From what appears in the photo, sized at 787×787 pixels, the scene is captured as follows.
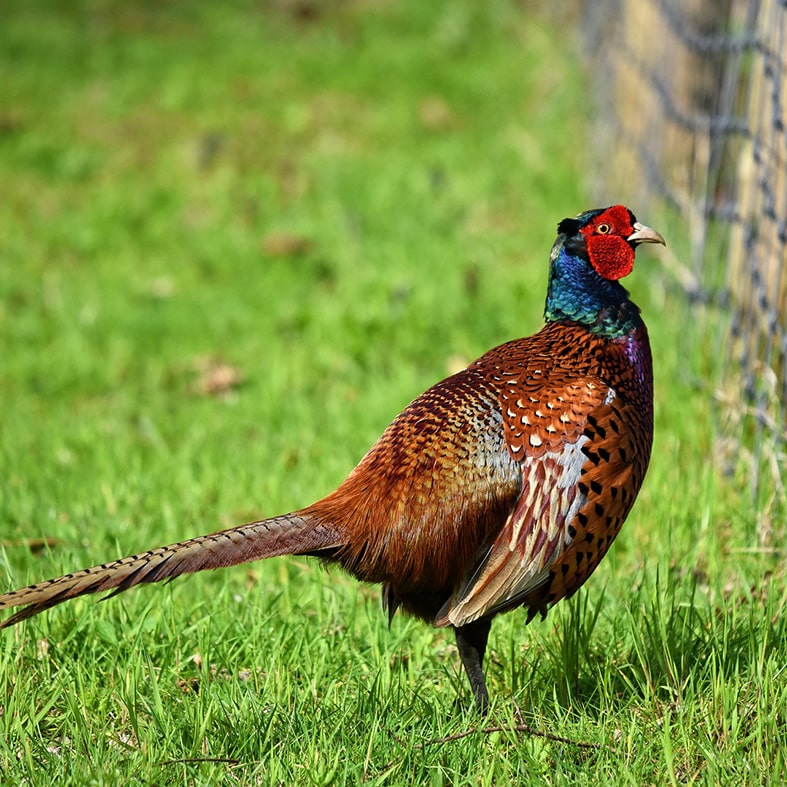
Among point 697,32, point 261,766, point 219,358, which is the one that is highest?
point 697,32

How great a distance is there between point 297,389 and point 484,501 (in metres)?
2.65

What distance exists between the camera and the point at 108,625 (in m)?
2.72

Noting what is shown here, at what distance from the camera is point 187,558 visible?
2.20 m

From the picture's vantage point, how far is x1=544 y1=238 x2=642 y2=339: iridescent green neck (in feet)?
8.68

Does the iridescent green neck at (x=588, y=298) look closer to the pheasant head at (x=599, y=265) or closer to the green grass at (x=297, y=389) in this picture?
the pheasant head at (x=599, y=265)

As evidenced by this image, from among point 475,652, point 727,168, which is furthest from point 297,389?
point 727,168

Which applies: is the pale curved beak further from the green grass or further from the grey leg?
the grey leg

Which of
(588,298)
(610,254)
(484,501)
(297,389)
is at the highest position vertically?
(610,254)

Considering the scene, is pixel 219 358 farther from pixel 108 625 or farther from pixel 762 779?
pixel 762 779

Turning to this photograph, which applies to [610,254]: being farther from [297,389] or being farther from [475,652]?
[297,389]

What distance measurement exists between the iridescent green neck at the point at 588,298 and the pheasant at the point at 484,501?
100mm

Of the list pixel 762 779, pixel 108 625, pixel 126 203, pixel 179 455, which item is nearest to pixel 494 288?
pixel 179 455

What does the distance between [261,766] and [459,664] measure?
0.70 metres

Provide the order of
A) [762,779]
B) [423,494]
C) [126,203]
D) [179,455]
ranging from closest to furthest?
[762,779]
[423,494]
[179,455]
[126,203]
